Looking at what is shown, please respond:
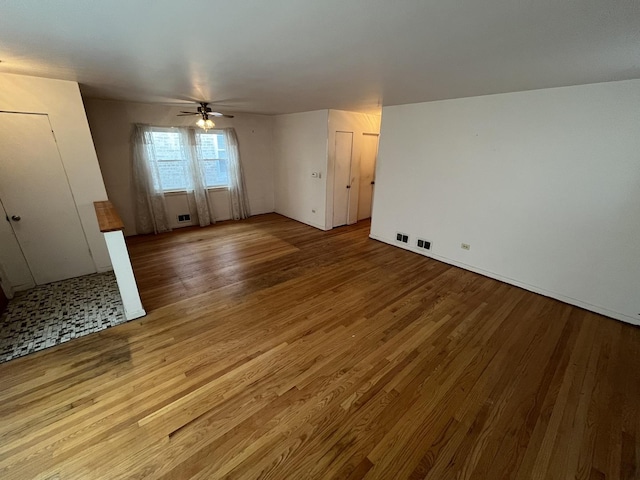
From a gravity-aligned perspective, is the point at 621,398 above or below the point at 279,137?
below

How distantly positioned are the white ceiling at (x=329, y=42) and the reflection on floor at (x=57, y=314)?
2.38 metres

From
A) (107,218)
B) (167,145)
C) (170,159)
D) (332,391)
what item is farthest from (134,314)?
(167,145)

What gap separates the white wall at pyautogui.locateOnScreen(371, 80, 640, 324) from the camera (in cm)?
260

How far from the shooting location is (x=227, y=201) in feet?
20.3

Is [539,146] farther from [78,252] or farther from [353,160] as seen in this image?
[78,252]

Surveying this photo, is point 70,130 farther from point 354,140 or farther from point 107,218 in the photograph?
point 354,140

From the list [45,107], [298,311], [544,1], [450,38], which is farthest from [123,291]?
[544,1]

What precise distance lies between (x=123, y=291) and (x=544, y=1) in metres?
3.70

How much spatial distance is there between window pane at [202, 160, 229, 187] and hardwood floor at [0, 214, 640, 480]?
3197 mm

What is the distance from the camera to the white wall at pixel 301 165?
518cm

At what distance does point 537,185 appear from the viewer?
10.1 feet

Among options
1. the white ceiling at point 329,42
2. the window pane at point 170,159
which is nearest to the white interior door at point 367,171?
the white ceiling at point 329,42

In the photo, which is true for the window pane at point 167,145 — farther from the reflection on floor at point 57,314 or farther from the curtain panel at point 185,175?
the reflection on floor at point 57,314

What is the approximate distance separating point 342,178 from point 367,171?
0.85 meters
